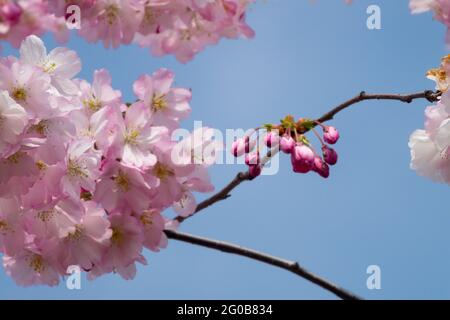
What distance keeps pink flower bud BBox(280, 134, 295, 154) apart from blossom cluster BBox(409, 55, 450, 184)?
0.71 meters

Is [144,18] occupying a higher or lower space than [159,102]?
higher

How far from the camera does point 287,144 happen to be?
A: 2965 mm

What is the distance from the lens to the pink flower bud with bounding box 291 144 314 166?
2.91 meters

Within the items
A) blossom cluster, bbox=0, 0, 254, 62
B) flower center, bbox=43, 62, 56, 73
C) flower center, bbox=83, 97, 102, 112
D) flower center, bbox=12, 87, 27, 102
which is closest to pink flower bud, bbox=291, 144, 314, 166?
blossom cluster, bbox=0, 0, 254, 62

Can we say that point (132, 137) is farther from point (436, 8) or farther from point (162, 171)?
point (436, 8)

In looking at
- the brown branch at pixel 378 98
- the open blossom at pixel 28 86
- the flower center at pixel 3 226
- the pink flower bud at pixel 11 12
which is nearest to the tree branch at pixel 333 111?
the brown branch at pixel 378 98

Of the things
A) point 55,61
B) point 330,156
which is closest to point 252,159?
point 330,156

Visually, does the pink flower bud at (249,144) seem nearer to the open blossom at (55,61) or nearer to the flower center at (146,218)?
the flower center at (146,218)

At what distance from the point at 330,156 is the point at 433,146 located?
2.45 ft

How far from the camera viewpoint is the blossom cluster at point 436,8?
7.13ft
